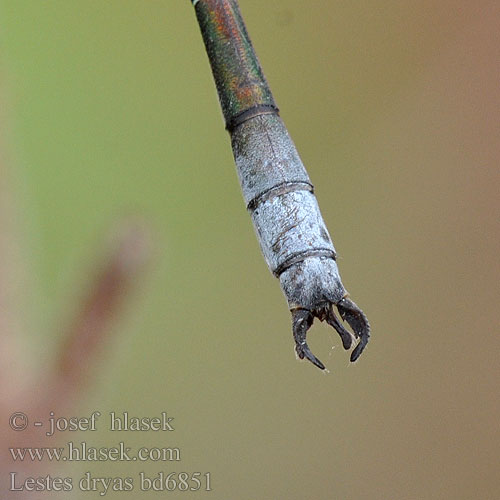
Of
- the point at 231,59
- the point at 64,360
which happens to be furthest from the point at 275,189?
the point at 64,360

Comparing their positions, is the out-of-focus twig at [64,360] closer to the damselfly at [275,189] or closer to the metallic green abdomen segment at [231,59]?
the damselfly at [275,189]

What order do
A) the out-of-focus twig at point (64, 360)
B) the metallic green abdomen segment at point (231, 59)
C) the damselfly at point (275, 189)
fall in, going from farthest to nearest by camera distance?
the metallic green abdomen segment at point (231, 59), the damselfly at point (275, 189), the out-of-focus twig at point (64, 360)

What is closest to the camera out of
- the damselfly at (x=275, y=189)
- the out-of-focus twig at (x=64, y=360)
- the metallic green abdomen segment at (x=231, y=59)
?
the out-of-focus twig at (x=64, y=360)

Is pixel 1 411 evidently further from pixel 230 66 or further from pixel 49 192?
pixel 49 192

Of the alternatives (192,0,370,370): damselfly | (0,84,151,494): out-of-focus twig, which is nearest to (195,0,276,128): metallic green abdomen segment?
(192,0,370,370): damselfly

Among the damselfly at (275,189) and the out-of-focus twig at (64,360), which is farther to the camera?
the damselfly at (275,189)

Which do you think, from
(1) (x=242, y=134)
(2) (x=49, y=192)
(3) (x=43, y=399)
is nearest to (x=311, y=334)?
(2) (x=49, y=192)

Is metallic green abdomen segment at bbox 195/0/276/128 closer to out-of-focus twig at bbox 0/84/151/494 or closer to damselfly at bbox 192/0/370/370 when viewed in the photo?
→ damselfly at bbox 192/0/370/370

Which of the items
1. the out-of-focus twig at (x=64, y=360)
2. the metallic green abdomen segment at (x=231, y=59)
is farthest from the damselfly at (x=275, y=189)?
the out-of-focus twig at (x=64, y=360)
